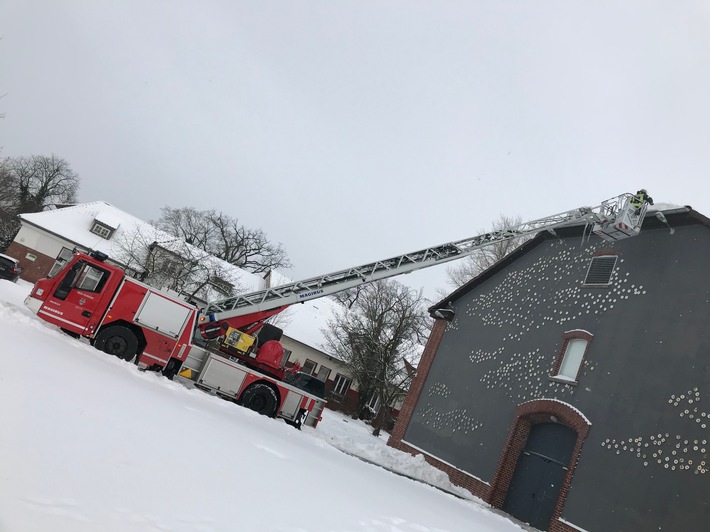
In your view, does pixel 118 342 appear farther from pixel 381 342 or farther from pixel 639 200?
pixel 381 342

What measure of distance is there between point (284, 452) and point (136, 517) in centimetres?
584

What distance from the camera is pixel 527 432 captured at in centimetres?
1809

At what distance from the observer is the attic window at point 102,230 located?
4309 centimetres

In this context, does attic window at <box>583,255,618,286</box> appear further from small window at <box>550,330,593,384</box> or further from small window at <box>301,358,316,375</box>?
small window at <box>301,358,316,375</box>

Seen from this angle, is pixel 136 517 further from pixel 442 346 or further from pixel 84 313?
pixel 442 346

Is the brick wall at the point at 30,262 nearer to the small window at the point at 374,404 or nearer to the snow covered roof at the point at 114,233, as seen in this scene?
the snow covered roof at the point at 114,233

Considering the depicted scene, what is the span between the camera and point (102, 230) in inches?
1702

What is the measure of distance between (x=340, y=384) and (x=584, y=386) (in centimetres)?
2898

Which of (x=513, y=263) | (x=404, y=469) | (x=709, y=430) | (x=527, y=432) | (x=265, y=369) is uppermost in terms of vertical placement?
(x=513, y=263)

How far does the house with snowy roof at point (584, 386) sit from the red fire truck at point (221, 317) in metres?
1.78

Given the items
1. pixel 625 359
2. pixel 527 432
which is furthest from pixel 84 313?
pixel 625 359

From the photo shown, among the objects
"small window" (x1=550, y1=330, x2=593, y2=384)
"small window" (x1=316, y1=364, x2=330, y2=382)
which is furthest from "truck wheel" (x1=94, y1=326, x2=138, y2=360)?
"small window" (x1=316, y1=364, x2=330, y2=382)

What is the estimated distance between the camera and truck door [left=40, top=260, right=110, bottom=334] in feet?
46.9

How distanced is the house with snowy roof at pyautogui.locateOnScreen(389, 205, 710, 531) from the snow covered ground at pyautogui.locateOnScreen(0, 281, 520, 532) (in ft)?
18.6
